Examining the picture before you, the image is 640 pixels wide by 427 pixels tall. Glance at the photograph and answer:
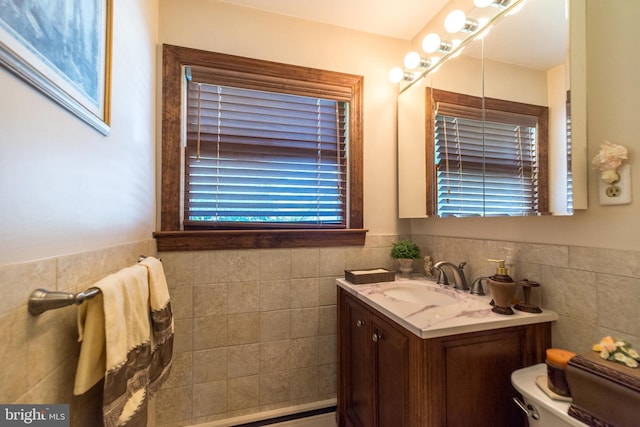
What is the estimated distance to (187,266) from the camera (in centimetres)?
145

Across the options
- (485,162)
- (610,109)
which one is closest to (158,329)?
(485,162)

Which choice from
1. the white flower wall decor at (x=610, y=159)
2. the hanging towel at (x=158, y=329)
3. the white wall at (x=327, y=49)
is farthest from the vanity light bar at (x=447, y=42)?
the hanging towel at (x=158, y=329)

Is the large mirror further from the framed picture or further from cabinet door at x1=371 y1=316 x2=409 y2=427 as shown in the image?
the framed picture

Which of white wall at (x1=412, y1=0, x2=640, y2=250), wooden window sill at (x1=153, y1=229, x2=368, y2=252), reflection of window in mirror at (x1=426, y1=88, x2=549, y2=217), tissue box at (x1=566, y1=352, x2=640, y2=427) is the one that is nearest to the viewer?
tissue box at (x1=566, y1=352, x2=640, y2=427)

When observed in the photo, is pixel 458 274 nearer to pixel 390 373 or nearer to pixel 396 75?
pixel 390 373

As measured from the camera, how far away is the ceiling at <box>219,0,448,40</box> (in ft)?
5.11

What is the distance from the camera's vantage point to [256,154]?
161cm

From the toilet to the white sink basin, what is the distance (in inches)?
19.2

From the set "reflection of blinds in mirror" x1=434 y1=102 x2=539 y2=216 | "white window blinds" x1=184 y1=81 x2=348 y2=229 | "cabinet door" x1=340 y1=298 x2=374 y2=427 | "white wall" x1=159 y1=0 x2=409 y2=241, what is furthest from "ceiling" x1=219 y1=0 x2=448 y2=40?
"cabinet door" x1=340 y1=298 x2=374 y2=427

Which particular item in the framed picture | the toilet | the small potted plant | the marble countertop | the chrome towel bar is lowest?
the toilet

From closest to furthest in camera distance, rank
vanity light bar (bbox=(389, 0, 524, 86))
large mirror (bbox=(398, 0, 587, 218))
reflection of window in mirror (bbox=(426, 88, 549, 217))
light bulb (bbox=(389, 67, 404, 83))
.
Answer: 1. large mirror (bbox=(398, 0, 587, 218))
2. reflection of window in mirror (bbox=(426, 88, 549, 217))
3. vanity light bar (bbox=(389, 0, 524, 86))
4. light bulb (bbox=(389, 67, 404, 83))

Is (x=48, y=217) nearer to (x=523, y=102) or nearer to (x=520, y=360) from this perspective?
(x=520, y=360)

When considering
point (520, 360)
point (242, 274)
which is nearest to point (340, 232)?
point (242, 274)

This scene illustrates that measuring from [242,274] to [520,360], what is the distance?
1319 mm
